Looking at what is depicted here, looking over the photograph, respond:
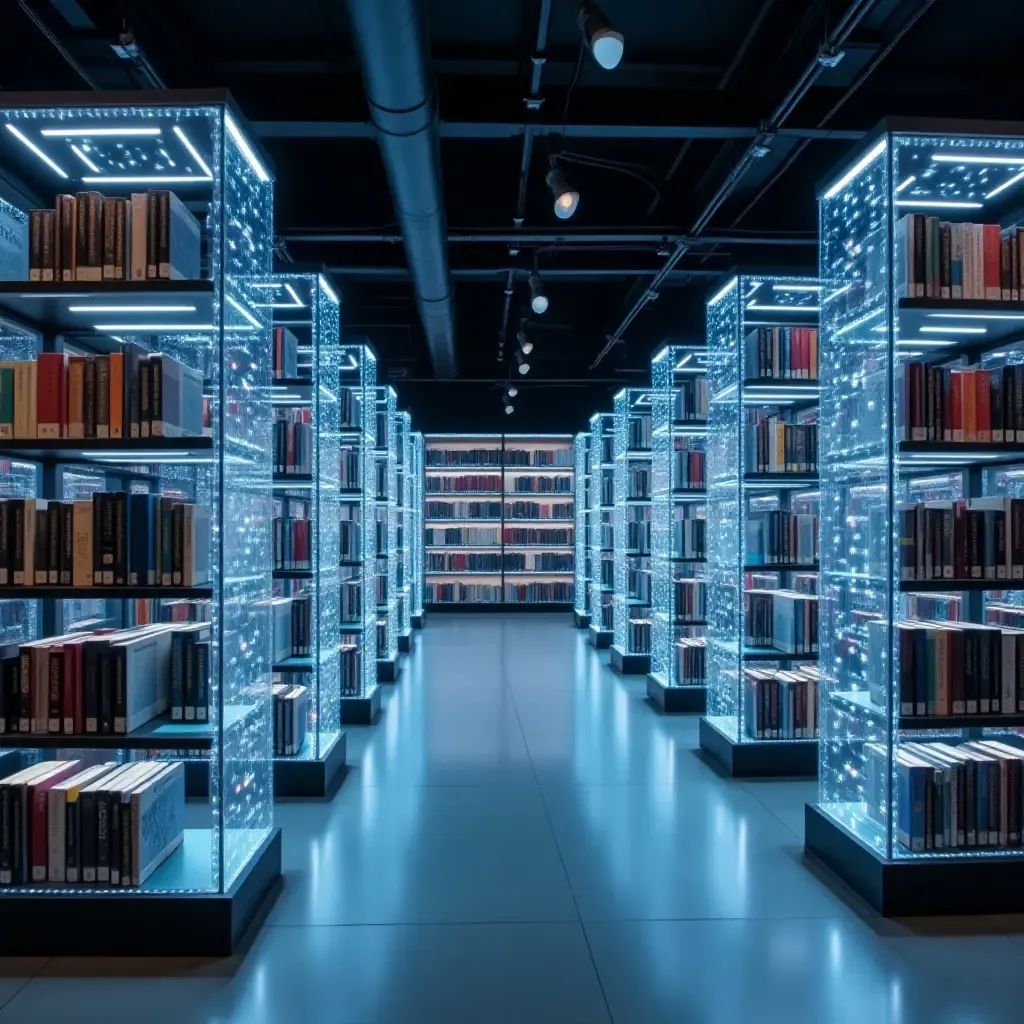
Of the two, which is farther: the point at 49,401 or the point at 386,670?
the point at 386,670

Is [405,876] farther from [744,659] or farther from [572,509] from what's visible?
[572,509]

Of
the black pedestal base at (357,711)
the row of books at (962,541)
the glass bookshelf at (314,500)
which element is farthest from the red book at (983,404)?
the black pedestal base at (357,711)

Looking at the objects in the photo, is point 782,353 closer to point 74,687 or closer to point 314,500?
point 314,500

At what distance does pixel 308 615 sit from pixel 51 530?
2.13 meters

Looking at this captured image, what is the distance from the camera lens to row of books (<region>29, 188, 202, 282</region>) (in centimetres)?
281

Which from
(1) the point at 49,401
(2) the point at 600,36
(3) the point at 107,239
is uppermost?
(2) the point at 600,36

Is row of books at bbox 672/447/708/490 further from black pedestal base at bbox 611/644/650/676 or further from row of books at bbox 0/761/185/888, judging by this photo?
row of books at bbox 0/761/185/888

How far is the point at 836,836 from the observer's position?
3.38 m

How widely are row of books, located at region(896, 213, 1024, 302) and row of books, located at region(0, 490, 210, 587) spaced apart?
2816 millimetres

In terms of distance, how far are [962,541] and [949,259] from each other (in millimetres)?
1095

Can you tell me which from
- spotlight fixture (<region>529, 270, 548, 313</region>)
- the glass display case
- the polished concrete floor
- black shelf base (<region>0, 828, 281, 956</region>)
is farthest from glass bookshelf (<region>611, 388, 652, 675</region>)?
black shelf base (<region>0, 828, 281, 956</region>)

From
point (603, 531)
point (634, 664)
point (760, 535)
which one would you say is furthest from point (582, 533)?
point (760, 535)

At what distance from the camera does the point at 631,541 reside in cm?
860

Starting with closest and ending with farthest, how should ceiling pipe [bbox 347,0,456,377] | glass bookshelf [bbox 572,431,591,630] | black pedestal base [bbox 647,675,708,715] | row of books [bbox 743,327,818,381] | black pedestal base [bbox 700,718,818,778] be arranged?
ceiling pipe [bbox 347,0,456,377] → black pedestal base [bbox 700,718,818,778] → row of books [bbox 743,327,818,381] → black pedestal base [bbox 647,675,708,715] → glass bookshelf [bbox 572,431,591,630]
